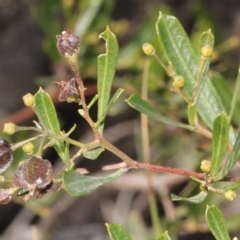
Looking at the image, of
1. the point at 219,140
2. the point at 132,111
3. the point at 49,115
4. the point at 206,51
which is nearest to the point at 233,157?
the point at 219,140

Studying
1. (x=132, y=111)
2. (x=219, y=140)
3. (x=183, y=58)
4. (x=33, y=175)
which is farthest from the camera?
(x=132, y=111)

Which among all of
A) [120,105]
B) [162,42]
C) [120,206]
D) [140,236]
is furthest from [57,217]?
[162,42]

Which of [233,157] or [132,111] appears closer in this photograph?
[233,157]

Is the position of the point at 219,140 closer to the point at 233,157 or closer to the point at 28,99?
the point at 233,157

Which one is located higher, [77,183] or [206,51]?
[206,51]

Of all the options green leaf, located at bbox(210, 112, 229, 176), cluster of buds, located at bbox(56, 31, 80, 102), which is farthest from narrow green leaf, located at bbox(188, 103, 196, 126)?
cluster of buds, located at bbox(56, 31, 80, 102)

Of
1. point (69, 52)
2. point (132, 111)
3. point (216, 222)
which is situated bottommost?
point (132, 111)
